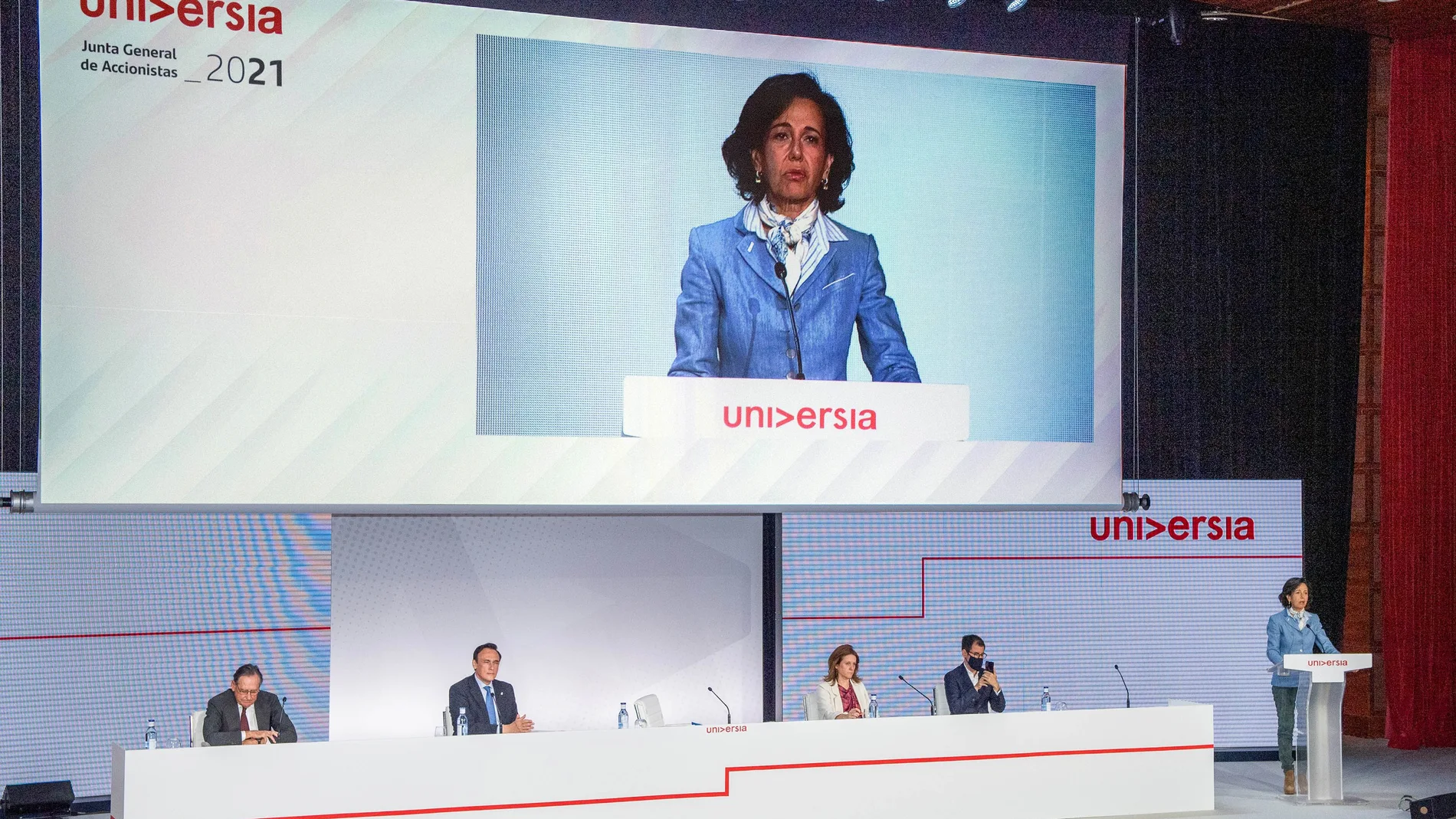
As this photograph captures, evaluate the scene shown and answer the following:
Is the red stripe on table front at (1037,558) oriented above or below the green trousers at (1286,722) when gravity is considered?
above

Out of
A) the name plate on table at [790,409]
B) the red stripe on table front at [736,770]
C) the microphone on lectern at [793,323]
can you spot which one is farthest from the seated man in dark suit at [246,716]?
the microphone on lectern at [793,323]

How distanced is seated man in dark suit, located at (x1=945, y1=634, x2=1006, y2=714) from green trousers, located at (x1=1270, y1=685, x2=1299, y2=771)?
153cm

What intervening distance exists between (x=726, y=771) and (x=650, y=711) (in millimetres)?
424

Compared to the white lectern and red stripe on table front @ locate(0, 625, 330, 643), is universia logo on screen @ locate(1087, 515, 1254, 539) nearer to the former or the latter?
the white lectern

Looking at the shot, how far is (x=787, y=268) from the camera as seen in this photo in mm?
6395

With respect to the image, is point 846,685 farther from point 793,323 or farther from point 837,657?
point 793,323

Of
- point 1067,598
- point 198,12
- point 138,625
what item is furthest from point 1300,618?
point 198,12

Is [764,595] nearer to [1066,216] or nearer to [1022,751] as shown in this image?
[1022,751]

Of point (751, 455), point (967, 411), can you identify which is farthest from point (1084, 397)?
point (751, 455)

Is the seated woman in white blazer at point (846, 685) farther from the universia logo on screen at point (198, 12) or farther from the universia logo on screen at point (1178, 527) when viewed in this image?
the universia logo on screen at point (198, 12)

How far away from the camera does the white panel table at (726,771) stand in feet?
16.7

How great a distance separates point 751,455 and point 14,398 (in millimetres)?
3067

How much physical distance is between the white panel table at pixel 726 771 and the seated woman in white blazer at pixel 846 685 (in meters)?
0.26

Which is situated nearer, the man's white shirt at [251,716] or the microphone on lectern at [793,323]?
the man's white shirt at [251,716]
